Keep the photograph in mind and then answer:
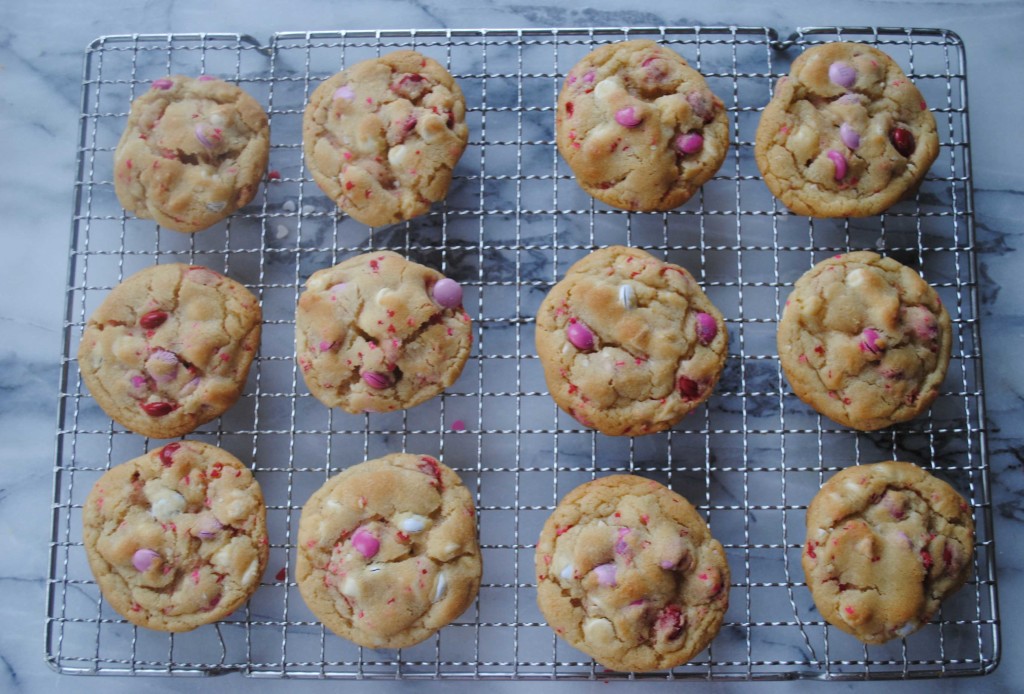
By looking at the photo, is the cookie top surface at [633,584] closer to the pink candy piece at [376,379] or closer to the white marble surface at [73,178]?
the white marble surface at [73,178]

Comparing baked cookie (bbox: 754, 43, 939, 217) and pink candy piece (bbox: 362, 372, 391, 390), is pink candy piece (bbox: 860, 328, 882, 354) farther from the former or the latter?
pink candy piece (bbox: 362, 372, 391, 390)

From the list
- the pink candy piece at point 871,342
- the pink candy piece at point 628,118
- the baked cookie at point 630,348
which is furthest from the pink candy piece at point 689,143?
the pink candy piece at point 871,342

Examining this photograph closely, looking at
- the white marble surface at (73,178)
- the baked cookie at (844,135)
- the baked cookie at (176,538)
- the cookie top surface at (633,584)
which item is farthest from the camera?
the white marble surface at (73,178)

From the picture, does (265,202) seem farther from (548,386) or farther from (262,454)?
(548,386)

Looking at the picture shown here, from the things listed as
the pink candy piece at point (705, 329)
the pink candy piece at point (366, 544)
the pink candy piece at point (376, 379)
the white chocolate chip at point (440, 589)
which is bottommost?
the white chocolate chip at point (440, 589)

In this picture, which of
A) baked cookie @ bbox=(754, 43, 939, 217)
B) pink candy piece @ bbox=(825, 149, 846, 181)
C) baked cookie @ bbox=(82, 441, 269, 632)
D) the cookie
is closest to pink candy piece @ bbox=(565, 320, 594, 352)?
the cookie

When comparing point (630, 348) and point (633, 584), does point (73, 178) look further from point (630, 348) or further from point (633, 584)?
point (633, 584)

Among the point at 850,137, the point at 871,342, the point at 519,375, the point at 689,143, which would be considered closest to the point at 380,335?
the point at 519,375

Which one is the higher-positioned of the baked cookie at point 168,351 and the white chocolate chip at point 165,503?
the baked cookie at point 168,351
